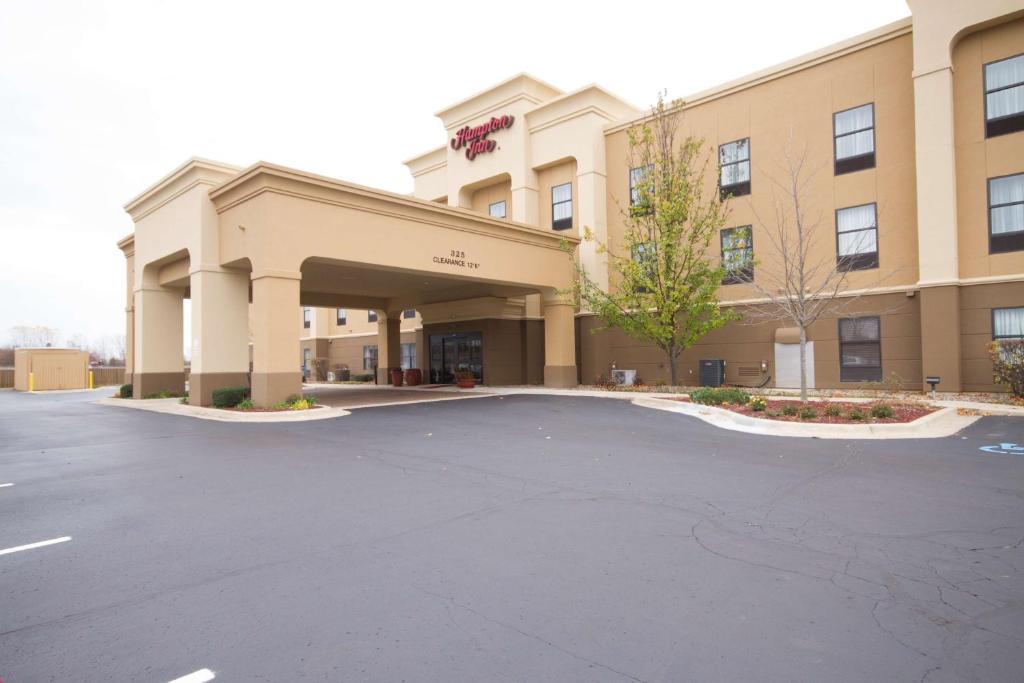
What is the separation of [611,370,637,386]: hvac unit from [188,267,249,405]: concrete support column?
47.3 feet

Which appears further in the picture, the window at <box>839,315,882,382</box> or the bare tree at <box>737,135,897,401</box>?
the bare tree at <box>737,135,897,401</box>

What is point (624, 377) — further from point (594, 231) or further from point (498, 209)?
point (498, 209)

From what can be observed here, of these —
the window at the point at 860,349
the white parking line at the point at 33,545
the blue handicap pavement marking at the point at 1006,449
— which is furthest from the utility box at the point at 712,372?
the white parking line at the point at 33,545

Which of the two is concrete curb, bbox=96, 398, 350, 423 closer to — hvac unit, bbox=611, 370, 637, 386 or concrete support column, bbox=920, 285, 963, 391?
hvac unit, bbox=611, 370, 637, 386

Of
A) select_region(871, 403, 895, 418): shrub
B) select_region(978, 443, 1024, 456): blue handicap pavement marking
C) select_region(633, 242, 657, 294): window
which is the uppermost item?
select_region(633, 242, 657, 294): window

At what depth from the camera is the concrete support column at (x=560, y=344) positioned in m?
25.0

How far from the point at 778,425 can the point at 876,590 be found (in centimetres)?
859

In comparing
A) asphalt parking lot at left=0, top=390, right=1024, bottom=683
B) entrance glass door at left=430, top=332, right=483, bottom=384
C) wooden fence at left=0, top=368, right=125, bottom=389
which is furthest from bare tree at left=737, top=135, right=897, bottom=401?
wooden fence at left=0, top=368, right=125, bottom=389

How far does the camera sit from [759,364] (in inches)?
864

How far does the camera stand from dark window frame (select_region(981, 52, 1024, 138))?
17.2 m

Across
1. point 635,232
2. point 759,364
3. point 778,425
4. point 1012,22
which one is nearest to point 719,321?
point 759,364

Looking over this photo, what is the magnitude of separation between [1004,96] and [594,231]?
14.2m

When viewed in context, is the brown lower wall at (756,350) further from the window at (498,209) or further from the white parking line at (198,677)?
the white parking line at (198,677)

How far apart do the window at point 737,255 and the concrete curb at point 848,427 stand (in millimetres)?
8877
